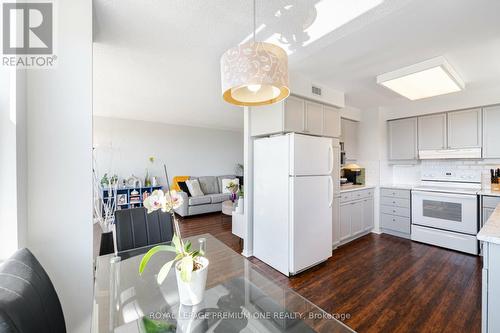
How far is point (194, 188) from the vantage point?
543 cm

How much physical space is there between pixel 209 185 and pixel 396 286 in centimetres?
473

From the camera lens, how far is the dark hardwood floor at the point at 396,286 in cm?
174

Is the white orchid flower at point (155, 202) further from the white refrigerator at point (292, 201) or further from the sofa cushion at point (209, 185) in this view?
the sofa cushion at point (209, 185)

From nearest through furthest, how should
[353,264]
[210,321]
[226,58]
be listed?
1. [210,321]
2. [226,58]
3. [353,264]

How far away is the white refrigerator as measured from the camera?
237 cm

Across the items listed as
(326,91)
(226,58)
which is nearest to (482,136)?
(326,91)

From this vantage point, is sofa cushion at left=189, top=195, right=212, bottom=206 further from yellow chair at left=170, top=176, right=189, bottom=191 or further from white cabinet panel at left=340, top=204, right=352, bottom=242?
white cabinet panel at left=340, top=204, right=352, bottom=242

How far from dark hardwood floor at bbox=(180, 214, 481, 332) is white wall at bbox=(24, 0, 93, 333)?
186cm

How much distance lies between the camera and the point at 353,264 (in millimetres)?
2701

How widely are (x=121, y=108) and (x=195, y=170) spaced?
2.62 meters

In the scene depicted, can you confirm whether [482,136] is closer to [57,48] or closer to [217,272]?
[217,272]

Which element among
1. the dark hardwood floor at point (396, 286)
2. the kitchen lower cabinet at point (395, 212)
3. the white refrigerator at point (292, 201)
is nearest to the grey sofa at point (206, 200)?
the dark hardwood floor at point (396, 286)

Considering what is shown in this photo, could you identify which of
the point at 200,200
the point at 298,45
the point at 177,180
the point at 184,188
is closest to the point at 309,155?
the point at 298,45

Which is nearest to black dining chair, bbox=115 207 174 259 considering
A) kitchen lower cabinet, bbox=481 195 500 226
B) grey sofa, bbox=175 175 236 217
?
grey sofa, bbox=175 175 236 217
